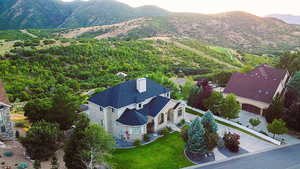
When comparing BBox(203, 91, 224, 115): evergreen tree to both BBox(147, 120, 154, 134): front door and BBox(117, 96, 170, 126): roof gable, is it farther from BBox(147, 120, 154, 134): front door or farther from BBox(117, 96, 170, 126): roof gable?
BBox(147, 120, 154, 134): front door

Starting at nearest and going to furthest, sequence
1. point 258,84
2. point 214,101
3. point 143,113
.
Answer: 1. point 143,113
2. point 214,101
3. point 258,84

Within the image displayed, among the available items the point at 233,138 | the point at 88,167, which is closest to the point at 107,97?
the point at 88,167

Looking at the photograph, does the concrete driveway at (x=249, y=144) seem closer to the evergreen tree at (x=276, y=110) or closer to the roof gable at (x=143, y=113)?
the evergreen tree at (x=276, y=110)

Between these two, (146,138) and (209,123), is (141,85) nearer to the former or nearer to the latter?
(146,138)

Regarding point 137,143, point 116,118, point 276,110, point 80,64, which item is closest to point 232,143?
point 276,110

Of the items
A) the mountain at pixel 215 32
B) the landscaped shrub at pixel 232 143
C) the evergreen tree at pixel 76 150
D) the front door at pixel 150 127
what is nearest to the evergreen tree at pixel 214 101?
the landscaped shrub at pixel 232 143

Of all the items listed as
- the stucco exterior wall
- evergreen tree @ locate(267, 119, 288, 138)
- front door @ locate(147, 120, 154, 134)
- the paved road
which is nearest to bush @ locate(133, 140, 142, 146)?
the stucco exterior wall
